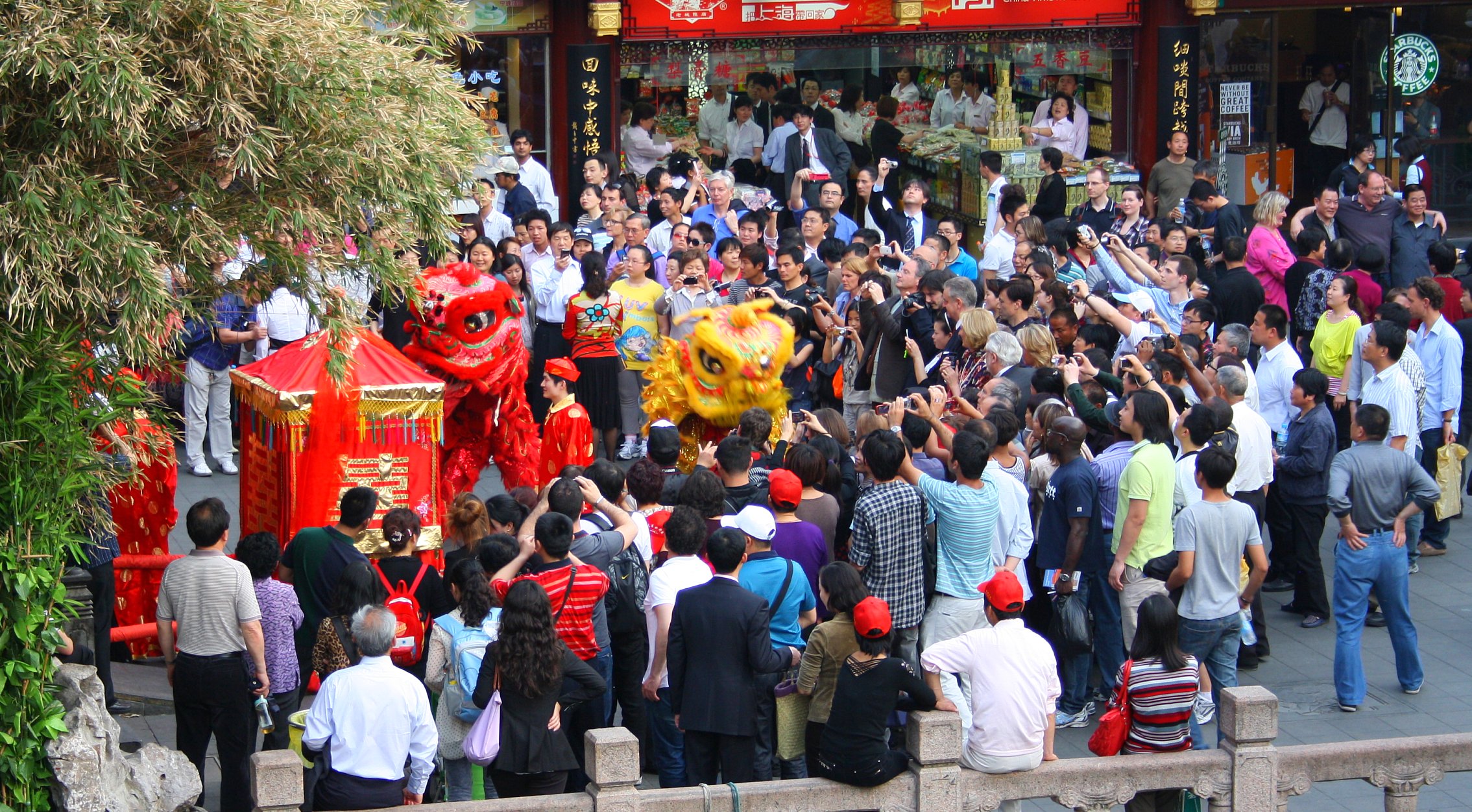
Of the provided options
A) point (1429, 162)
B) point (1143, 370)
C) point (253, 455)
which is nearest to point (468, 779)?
point (253, 455)

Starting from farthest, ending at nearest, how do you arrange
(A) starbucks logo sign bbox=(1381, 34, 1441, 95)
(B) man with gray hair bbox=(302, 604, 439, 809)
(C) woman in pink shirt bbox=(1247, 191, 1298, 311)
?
(A) starbucks logo sign bbox=(1381, 34, 1441, 95) → (C) woman in pink shirt bbox=(1247, 191, 1298, 311) → (B) man with gray hair bbox=(302, 604, 439, 809)

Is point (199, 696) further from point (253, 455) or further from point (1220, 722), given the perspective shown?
point (1220, 722)

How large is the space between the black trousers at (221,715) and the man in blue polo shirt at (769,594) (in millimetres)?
2199

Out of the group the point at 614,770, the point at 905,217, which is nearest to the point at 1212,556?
the point at 614,770

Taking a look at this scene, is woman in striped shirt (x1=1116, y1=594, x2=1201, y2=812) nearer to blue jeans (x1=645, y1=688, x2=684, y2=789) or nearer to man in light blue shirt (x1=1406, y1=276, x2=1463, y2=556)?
blue jeans (x1=645, y1=688, x2=684, y2=789)

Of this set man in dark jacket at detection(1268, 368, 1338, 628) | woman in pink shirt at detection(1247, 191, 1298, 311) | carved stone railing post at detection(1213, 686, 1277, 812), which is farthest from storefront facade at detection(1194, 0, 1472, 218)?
carved stone railing post at detection(1213, 686, 1277, 812)

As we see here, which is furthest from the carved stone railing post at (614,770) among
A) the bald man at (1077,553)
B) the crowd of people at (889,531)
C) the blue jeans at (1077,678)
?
the blue jeans at (1077,678)

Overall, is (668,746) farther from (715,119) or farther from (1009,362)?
(715,119)

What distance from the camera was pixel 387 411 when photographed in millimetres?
8961

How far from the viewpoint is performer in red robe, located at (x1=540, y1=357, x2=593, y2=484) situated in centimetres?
966

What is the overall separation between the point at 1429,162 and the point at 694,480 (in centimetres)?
1480

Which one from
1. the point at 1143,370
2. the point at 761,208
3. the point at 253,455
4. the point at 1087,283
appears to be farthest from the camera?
the point at 761,208

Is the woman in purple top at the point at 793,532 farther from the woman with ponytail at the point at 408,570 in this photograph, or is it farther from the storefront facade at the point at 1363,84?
the storefront facade at the point at 1363,84

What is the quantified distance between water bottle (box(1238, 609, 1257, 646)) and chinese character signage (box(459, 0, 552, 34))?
9.78 meters
